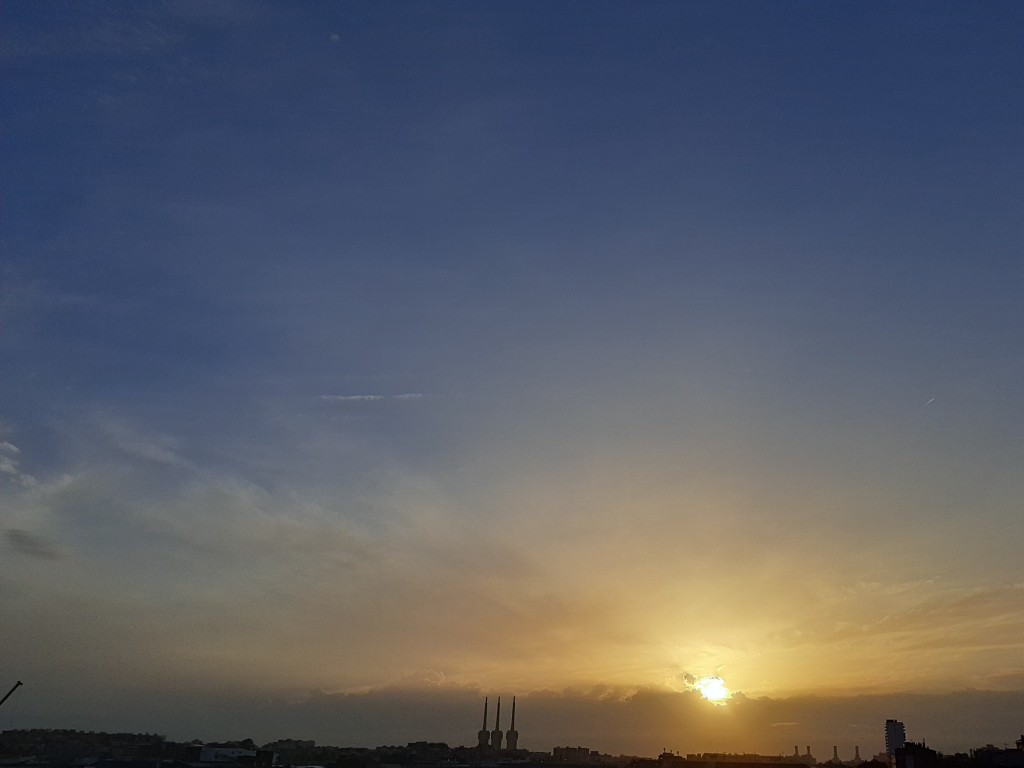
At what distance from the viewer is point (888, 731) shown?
155m

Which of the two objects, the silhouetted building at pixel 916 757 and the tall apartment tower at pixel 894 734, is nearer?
the silhouetted building at pixel 916 757

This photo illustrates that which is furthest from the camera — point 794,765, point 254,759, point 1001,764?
point 254,759

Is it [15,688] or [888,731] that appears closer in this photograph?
[15,688]

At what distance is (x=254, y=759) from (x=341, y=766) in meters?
20.9

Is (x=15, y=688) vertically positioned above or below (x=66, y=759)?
above

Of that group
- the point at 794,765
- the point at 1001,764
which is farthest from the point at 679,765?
the point at 1001,764

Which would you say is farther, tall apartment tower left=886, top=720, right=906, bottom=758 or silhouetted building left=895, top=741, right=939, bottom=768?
tall apartment tower left=886, top=720, right=906, bottom=758

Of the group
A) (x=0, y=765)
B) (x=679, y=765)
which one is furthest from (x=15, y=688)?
(x=679, y=765)

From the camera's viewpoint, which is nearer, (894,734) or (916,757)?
(916,757)

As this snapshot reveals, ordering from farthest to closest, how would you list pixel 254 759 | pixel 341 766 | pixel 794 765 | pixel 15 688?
pixel 341 766 → pixel 254 759 → pixel 794 765 → pixel 15 688

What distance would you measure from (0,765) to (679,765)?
416 feet

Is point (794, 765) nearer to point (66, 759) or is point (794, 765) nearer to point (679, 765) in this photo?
point (679, 765)

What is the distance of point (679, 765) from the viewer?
6230 inches

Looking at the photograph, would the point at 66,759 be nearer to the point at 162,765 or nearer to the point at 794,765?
the point at 162,765
